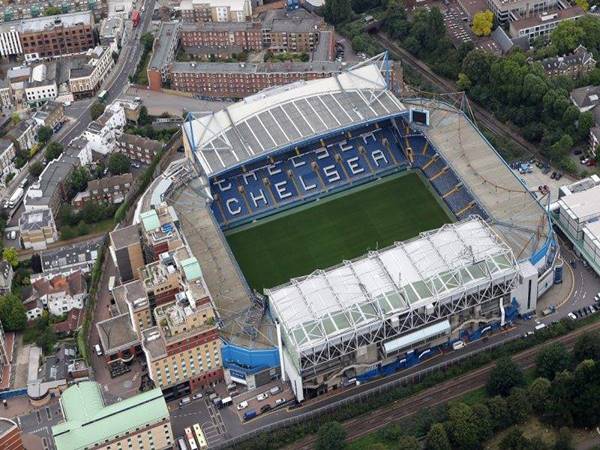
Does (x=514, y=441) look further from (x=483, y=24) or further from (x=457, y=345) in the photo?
(x=483, y=24)

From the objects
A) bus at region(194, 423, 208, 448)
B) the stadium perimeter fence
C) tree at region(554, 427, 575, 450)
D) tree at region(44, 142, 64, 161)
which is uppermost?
tree at region(44, 142, 64, 161)

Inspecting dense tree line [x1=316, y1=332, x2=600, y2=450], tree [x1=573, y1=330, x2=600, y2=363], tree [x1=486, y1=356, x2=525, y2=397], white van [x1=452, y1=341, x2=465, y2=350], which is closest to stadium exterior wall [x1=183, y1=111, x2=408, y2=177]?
white van [x1=452, y1=341, x2=465, y2=350]

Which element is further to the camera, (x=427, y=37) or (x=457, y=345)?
(x=427, y=37)

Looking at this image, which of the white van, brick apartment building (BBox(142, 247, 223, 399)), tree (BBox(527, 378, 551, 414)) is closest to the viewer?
tree (BBox(527, 378, 551, 414))

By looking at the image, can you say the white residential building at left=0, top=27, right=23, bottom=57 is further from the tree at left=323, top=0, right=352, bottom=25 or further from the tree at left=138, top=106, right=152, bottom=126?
the tree at left=323, top=0, right=352, bottom=25

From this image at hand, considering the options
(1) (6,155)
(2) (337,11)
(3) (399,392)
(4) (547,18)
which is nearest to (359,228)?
(3) (399,392)

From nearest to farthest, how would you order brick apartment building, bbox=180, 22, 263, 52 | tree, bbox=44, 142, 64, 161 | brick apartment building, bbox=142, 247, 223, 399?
brick apartment building, bbox=142, 247, 223, 399
tree, bbox=44, 142, 64, 161
brick apartment building, bbox=180, 22, 263, 52
